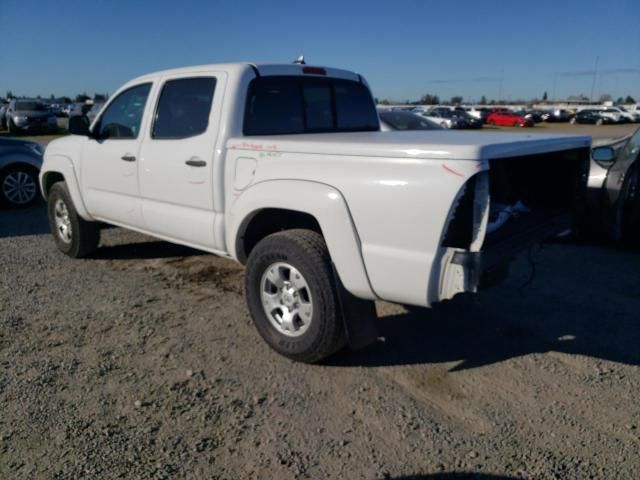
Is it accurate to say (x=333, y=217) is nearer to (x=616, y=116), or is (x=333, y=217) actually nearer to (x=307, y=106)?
(x=307, y=106)

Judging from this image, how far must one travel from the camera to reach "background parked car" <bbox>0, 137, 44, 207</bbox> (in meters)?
8.88

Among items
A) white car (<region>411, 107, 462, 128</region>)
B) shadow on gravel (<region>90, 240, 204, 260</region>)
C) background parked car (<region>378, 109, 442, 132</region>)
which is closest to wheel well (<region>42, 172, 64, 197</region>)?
shadow on gravel (<region>90, 240, 204, 260</region>)

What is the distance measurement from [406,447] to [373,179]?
1.39 metres

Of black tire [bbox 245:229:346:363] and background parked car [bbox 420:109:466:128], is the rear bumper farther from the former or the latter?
background parked car [bbox 420:109:466:128]

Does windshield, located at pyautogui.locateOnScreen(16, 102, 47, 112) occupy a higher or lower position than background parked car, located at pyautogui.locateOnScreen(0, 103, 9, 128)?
higher

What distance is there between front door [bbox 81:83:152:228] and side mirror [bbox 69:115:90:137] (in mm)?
113

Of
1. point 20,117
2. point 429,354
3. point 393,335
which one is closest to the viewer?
point 429,354

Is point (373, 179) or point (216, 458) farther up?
point (373, 179)

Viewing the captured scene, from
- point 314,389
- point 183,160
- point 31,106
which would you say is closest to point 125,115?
point 183,160

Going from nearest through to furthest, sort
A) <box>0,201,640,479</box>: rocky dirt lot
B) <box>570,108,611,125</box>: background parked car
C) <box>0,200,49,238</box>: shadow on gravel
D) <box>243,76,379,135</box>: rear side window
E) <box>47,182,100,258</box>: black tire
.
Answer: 1. <box>0,201,640,479</box>: rocky dirt lot
2. <box>243,76,379,135</box>: rear side window
3. <box>47,182,100,258</box>: black tire
4. <box>0,200,49,238</box>: shadow on gravel
5. <box>570,108,611,125</box>: background parked car

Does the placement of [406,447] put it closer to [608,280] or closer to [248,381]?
[248,381]

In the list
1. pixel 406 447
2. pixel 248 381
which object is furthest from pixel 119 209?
pixel 406 447

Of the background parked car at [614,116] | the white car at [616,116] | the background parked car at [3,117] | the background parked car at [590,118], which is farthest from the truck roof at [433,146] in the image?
the white car at [616,116]

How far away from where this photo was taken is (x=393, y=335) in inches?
157
